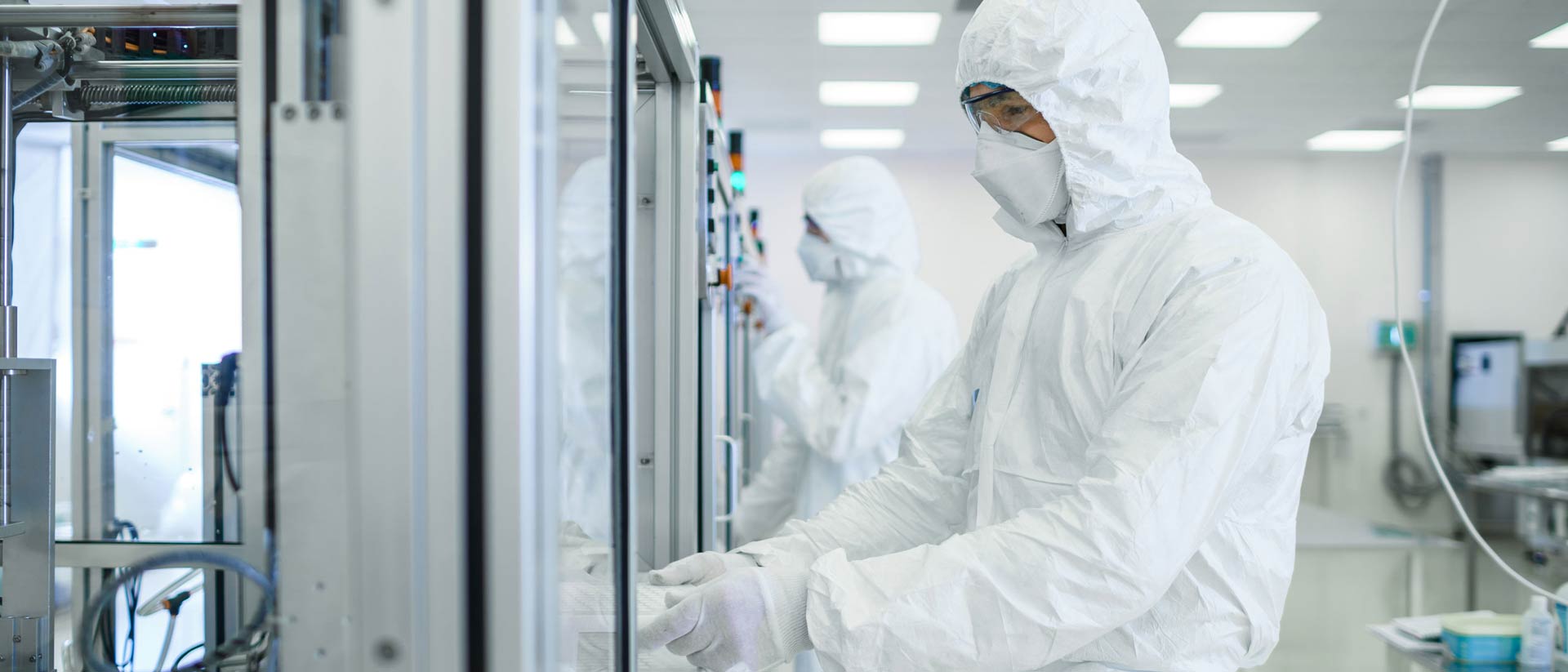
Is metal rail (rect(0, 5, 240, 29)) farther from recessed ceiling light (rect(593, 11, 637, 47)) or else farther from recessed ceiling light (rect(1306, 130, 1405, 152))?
recessed ceiling light (rect(1306, 130, 1405, 152))

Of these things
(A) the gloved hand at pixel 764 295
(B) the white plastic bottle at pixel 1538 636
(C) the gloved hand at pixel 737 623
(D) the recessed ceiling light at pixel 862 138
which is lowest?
(B) the white plastic bottle at pixel 1538 636

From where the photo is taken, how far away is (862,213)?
2.50 m

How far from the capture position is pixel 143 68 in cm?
127

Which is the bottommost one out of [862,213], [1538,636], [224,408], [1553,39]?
[1538,636]

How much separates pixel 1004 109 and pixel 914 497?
50 cm

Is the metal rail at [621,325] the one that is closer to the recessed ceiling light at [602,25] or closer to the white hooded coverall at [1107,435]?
the recessed ceiling light at [602,25]

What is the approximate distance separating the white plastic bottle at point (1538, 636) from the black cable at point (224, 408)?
2161 millimetres

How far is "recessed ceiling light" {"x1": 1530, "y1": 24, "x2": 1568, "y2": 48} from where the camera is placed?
9.72ft

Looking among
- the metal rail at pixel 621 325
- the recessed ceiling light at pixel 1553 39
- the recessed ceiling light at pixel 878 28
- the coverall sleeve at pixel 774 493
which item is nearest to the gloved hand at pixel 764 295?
the coverall sleeve at pixel 774 493

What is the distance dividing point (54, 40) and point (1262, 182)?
643cm

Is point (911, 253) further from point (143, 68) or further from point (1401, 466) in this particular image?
point (1401, 466)

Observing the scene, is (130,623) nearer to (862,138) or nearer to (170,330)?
(170,330)

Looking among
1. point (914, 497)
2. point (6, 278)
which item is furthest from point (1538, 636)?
point (6, 278)

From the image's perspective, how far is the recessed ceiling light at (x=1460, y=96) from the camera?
4.63 m
